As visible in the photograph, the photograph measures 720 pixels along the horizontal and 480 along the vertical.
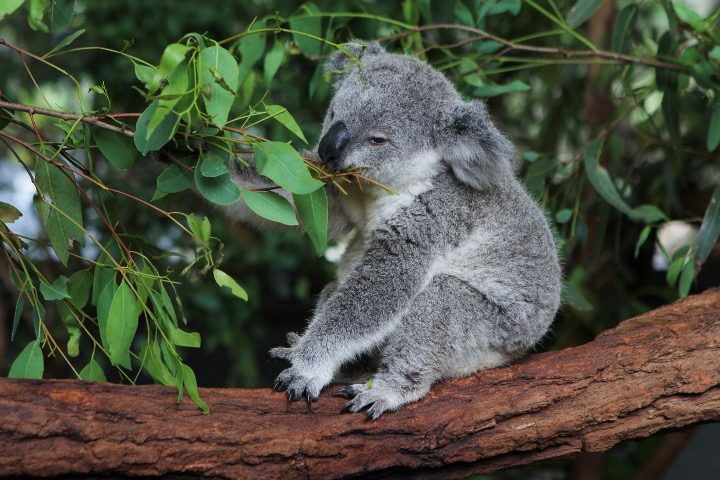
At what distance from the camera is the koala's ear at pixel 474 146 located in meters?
2.67

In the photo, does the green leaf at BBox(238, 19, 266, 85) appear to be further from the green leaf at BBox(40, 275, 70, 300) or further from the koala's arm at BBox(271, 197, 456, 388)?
the green leaf at BBox(40, 275, 70, 300)

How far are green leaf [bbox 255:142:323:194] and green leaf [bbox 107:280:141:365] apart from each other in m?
0.46

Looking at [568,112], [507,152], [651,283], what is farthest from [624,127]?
[507,152]

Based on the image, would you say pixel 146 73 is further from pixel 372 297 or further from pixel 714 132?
pixel 714 132

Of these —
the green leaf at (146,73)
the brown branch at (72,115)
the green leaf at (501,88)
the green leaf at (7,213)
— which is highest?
the green leaf at (146,73)

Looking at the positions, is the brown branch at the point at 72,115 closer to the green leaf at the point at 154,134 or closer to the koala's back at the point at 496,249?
the green leaf at the point at 154,134

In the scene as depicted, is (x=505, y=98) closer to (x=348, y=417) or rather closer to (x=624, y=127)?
(x=624, y=127)

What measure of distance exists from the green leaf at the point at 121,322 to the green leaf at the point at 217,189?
302 millimetres

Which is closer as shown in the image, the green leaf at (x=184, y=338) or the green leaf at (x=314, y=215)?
the green leaf at (x=184, y=338)

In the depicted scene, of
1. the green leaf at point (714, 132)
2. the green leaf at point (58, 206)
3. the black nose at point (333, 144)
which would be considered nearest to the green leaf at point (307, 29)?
the black nose at point (333, 144)

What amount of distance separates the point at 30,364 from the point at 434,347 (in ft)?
3.78

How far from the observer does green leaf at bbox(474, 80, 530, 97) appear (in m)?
3.05

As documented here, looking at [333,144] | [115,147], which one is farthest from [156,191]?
[333,144]

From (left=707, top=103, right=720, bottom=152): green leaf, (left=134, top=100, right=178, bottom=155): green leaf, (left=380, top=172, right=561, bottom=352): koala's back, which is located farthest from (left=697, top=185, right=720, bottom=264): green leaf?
(left=134, top=100, right=178, bottom=155): green leaf
